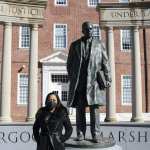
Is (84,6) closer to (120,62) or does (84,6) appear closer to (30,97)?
(120,62)

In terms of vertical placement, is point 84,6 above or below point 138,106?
above

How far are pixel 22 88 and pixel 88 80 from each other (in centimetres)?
2519

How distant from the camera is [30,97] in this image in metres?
22.8

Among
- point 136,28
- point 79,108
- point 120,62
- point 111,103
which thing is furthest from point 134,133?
point 120,62

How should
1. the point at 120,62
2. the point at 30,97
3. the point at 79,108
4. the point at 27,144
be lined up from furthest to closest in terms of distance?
1. the point at 120,62
2. the point at 30,97
3. the point at 27,144
4. the point at 79,108

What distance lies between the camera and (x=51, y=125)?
643 centimetres

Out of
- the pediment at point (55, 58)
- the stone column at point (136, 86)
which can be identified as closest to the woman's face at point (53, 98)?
the stone column at point (136, 86)

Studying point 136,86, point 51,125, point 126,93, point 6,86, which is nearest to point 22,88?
point 126,93

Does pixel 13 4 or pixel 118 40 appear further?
pixel 118 40

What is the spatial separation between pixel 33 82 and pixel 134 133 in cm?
1024

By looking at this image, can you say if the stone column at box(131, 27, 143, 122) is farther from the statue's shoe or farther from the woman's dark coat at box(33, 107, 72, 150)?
the woman's dark coat at box(33, 107, 72, 150)

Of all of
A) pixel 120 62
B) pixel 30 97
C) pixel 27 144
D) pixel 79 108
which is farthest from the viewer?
pixel 120 62

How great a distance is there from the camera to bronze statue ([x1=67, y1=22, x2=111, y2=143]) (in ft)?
27.2

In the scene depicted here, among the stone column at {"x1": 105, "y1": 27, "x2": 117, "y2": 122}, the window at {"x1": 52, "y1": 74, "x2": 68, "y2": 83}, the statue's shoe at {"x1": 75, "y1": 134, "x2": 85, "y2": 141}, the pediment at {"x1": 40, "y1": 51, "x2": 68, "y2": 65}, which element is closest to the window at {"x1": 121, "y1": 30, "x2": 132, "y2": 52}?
the pediment at {"x1": 40, "y1": 51, "x2": 68, "y2": 65}
